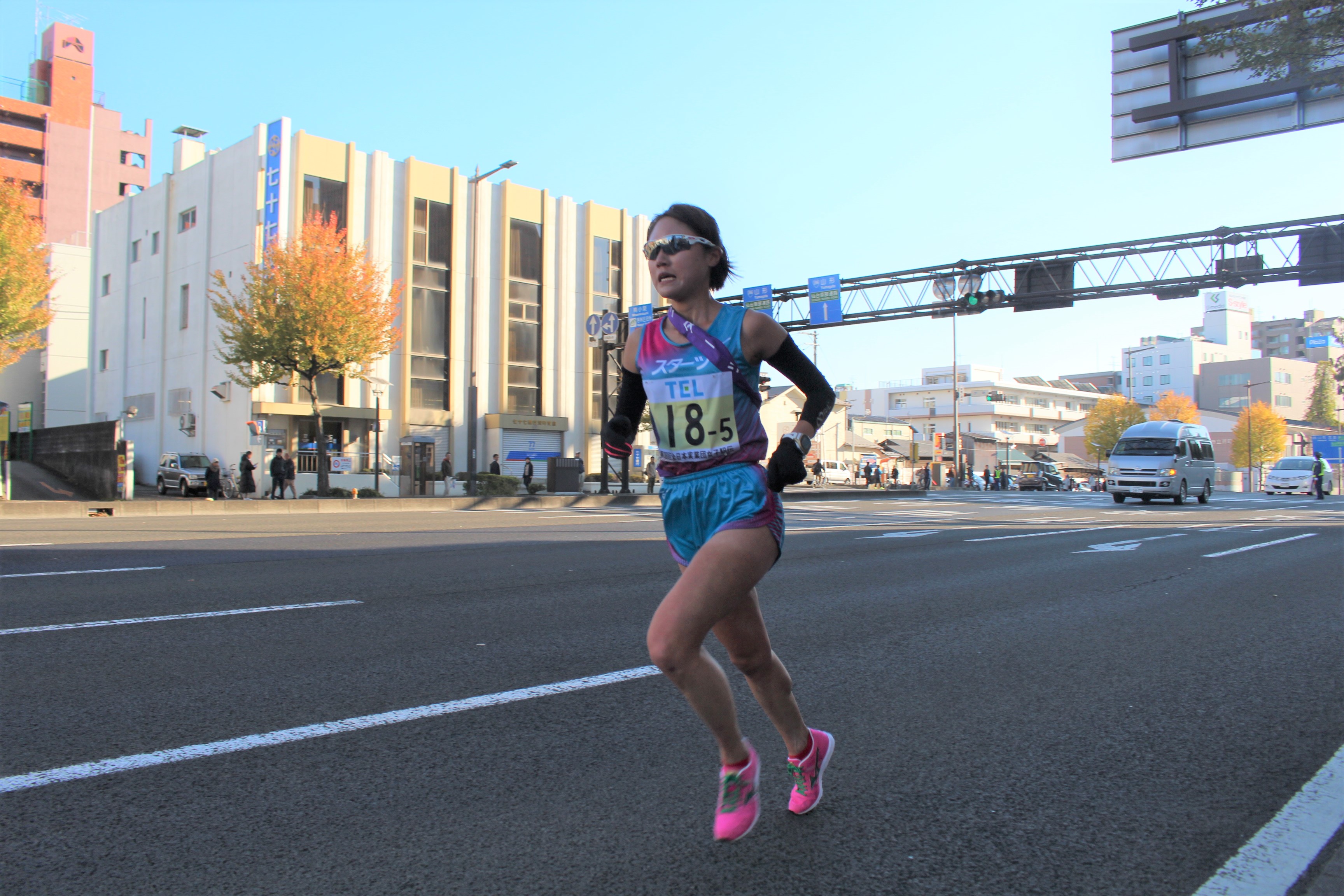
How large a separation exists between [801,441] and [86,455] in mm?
28365

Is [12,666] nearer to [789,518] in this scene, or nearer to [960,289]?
[789,518]

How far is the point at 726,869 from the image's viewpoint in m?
2.32

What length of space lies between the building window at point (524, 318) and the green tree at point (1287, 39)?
3154 centimetres

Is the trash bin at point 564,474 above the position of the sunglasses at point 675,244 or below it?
below

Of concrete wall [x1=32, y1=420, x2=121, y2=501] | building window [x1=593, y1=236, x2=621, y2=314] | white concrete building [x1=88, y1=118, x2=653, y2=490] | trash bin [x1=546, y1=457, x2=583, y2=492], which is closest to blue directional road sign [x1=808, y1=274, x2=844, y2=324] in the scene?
trash bin [x1=546, y1=457, x2=583, y2=492]

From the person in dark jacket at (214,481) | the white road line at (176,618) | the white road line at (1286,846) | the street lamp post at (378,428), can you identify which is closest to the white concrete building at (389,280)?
the street lamp post at (378,428)

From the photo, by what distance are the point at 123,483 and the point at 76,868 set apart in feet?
77.8

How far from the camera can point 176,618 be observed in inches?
219

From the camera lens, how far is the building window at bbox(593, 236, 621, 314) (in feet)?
140

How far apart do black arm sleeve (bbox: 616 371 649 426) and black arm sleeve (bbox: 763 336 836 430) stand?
1.34 ft

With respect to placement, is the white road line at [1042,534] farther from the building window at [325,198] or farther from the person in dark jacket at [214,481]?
the building window at [325,198]

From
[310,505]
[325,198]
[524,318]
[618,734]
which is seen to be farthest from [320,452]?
[618,734]

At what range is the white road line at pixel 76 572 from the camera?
7188 millimetres

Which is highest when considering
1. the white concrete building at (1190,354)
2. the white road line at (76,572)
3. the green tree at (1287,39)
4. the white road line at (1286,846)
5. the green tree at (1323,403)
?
the white concrete building at (1190,354)
